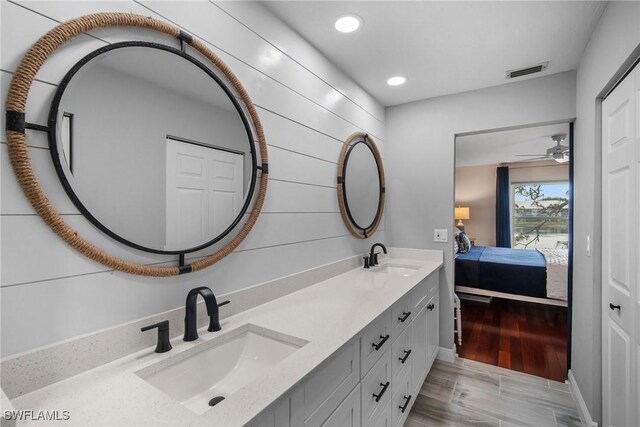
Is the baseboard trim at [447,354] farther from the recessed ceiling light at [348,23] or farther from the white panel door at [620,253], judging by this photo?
the recessed ceiling light at [348,23]

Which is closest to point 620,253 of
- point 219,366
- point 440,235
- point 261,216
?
point 440,235

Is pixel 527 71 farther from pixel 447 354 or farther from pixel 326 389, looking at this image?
pixel 326 389

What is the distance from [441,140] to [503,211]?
501cm

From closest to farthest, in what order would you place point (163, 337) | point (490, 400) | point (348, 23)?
1. point (163, 337)
2. point (348, 23)
3. point (490, 400)

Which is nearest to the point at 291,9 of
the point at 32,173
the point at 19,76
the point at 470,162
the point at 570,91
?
the point at 19,76

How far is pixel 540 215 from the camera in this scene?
6.50 meters

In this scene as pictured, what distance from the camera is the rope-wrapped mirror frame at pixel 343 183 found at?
213 centimetres

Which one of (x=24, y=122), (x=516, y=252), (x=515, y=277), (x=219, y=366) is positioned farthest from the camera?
(x=516, y=252)

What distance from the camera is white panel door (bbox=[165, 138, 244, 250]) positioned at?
3.61 feet

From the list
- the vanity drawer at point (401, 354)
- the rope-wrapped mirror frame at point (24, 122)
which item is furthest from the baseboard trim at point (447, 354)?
the rope-wrapped mirror frame at point (24, 122)

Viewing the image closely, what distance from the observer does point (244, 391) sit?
78 cm

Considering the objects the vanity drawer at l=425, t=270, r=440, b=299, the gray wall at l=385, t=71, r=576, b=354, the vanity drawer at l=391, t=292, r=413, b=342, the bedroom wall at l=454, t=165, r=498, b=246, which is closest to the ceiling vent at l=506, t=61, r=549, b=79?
the gray wall at l=385, t=71, r=576, b=354

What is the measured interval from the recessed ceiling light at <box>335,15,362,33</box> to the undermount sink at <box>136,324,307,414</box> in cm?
167

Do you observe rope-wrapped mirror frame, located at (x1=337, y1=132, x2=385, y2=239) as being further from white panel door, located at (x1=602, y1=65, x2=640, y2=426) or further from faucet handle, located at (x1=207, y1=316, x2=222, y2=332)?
white panel door, located at (x1=602, y1=65, x2=640, y2=426)
